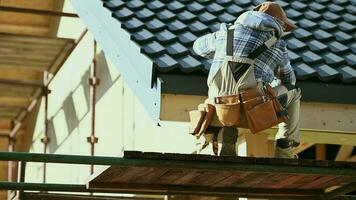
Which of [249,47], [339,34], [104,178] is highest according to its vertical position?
[339,34]

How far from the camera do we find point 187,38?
34.8ft

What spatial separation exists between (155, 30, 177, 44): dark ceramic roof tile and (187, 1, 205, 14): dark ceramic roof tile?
0.71 meters

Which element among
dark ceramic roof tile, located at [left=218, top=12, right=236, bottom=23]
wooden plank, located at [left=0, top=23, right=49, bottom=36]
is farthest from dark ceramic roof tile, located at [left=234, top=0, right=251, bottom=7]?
wooden plank, located at [left=0, top=23, right=49, bottom=36]

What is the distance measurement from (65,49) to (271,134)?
6.78 m

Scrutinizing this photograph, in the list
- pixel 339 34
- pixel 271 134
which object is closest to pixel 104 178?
pixel 271 134

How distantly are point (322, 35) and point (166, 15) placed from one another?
1.62 meters

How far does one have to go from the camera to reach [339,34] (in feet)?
37.3

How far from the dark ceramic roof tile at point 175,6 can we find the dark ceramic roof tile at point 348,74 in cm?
180

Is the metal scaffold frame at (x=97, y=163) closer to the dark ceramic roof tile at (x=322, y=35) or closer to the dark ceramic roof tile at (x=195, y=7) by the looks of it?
the dark ceramic roof tile at (x=322, y=35)

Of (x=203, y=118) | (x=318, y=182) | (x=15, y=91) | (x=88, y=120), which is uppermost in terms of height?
(x=15, y=91)

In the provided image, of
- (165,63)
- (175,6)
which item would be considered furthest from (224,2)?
(165,63)

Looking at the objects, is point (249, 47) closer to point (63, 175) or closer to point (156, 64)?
point (156, 64)

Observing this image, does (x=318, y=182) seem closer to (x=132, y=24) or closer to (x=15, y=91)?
(x=132, y=24)

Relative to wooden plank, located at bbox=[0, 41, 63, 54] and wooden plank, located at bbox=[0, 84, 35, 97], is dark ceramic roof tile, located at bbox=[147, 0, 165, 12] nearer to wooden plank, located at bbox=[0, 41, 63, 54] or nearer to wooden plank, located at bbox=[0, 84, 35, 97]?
wooden plank, located at bbox=[0, 41, 63, 54]
